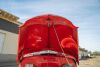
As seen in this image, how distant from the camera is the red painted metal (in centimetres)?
546

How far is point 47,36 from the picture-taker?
5.79m

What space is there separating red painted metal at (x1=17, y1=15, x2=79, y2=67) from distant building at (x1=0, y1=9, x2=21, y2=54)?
52.0ft

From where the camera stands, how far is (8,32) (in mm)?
23188

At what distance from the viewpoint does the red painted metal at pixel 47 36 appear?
5457 mm

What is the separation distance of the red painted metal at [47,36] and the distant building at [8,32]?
1584cm

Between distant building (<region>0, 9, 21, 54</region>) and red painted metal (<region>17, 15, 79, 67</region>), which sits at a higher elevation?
distant building (<region>0, 9, 21, 54</region>)

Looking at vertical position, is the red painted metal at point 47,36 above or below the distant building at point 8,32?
below

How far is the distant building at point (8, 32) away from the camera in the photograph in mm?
21516

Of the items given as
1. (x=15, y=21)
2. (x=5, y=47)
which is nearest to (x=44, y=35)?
(x=5, y=47)

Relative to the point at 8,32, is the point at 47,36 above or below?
below

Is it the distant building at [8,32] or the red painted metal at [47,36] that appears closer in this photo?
the red painted metal at [47,36]

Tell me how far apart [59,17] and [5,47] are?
17548 mm

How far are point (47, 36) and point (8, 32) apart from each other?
713 inches

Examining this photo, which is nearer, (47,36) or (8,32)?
(47,36)
